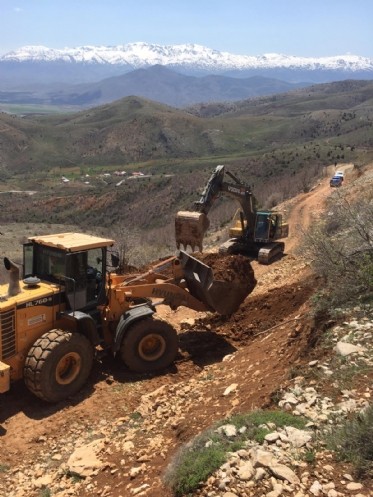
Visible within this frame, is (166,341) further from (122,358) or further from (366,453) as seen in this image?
(366,453)

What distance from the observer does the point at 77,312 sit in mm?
9258

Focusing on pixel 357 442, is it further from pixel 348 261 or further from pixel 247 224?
pixel 247 224

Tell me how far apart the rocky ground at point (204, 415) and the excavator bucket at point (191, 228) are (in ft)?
13.9

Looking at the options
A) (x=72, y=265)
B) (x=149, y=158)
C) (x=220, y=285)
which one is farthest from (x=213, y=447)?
(x=149, y=158)

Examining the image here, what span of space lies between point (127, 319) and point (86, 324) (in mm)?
838

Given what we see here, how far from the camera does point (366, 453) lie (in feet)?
16.5

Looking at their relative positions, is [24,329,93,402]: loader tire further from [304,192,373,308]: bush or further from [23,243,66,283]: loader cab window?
[304,192,373,308]: bush

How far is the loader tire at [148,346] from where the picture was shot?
980 cm

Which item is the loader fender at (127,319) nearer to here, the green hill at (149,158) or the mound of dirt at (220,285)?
the mound of dirt at (220,285)

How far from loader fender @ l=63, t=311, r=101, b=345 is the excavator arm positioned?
5900mm

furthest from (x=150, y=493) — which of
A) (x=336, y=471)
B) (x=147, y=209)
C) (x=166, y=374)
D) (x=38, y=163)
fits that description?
(x=38, y=163)

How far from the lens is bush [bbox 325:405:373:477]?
195 inches

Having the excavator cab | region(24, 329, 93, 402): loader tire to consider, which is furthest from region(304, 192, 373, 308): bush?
the excavator cab

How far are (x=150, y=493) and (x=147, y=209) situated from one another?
A: 175ft
